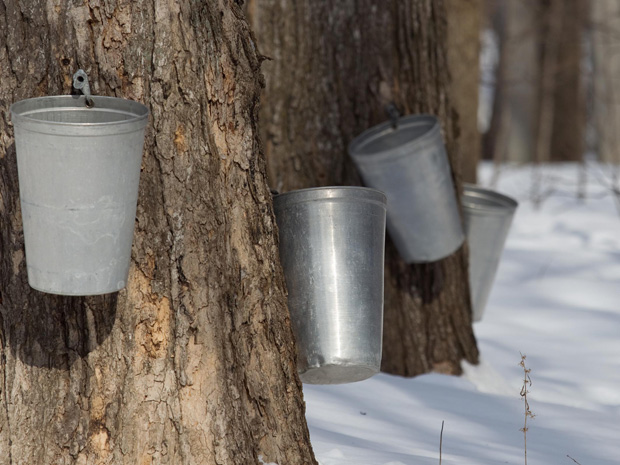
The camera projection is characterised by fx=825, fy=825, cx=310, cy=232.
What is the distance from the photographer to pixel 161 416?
1.95 meters

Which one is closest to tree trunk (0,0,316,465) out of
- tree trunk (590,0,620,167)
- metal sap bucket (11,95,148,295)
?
metal sap bucket (11,95,148,295)

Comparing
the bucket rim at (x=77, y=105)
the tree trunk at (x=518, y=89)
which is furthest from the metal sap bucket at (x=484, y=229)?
the tree trunk at (x=518, y=89)

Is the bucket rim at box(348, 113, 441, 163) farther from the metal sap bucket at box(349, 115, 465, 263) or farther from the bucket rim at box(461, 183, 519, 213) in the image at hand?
the bucket rim at box(461, 183, 519, 213)

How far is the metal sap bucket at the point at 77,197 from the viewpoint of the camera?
163 centimetres

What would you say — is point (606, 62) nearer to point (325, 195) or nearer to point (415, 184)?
point (415, 184)

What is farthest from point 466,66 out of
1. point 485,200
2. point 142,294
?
point 142,294

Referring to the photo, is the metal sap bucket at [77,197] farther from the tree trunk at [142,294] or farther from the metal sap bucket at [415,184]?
the metal sap bucket at [415,184]

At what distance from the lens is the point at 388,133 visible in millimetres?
3352

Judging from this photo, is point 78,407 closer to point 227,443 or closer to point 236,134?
point 227,443

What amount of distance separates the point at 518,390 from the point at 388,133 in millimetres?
1352

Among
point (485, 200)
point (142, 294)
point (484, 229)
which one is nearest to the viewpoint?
point (142, 294)

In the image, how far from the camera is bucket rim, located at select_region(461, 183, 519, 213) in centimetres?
369

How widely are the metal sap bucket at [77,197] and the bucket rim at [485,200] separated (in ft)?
7.35

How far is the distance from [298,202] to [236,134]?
0.30 meters
